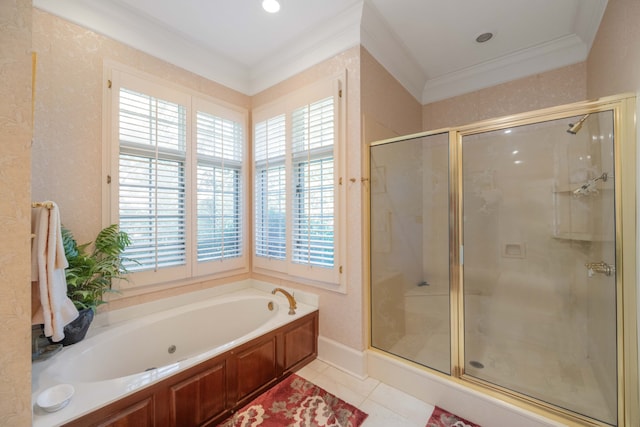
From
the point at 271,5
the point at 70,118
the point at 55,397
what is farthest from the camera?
the point at 271,5

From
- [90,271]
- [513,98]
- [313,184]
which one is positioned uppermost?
[513,98]

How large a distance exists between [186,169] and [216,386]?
1.66 meters

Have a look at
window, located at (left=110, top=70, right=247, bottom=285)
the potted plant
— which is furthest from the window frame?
the potted plant

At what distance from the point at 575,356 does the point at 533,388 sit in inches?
12.1

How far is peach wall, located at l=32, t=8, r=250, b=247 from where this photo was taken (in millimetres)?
1596

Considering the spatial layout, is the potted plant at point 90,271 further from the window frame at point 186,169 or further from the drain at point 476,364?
the drain at point 476,364

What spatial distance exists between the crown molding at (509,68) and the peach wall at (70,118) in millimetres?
3015

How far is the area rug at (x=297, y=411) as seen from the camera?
1506mm

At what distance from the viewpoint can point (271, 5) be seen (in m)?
1.82

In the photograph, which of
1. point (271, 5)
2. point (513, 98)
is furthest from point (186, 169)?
point (513, 98)

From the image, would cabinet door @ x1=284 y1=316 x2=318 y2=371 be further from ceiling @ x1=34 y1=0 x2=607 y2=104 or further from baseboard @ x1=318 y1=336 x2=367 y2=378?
ceiling @ x1=34 y1=0 x2=607 y2=104

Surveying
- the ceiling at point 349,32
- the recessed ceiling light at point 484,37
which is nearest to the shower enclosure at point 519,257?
the ceiling at point 349,32

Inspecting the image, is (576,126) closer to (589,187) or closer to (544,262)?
(589,187)

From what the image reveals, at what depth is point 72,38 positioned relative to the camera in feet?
5.58
